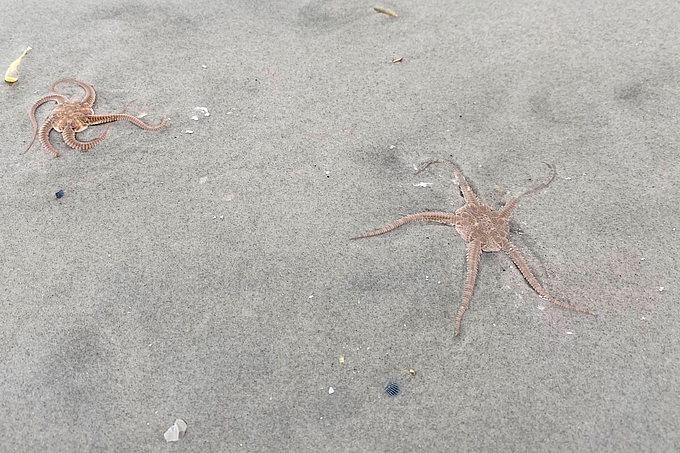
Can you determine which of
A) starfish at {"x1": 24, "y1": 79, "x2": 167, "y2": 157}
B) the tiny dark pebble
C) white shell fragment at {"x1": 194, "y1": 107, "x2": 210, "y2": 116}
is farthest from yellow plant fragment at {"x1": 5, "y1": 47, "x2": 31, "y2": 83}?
the tiny dark pebble

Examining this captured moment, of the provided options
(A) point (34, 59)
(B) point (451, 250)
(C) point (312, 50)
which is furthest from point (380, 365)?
(A) point (34, 59)

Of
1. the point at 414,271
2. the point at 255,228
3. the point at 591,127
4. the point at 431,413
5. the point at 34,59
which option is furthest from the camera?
the point at 34,59

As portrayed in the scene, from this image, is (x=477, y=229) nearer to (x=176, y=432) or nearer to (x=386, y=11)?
(x=176, y=432)

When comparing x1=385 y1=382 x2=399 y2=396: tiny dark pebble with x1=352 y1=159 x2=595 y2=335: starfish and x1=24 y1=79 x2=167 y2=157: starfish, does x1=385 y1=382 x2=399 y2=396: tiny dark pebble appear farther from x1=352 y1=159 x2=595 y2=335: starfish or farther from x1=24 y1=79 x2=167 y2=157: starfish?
x1=24 y1=79 x2=167 y2=157: starfish

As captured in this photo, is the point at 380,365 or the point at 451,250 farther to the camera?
the point at 451,250

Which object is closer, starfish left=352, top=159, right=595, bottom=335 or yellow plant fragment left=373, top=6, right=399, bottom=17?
starfish left=352, top=159, right=595, bottom=335

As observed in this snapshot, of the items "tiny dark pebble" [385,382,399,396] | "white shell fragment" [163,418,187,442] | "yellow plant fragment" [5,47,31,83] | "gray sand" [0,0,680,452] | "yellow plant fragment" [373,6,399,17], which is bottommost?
"white shell fragment" [163,418,187,442]

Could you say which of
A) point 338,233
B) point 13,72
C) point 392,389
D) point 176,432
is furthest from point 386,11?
point 176,432

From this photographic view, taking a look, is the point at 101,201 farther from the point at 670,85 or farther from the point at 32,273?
the point at 670,85
